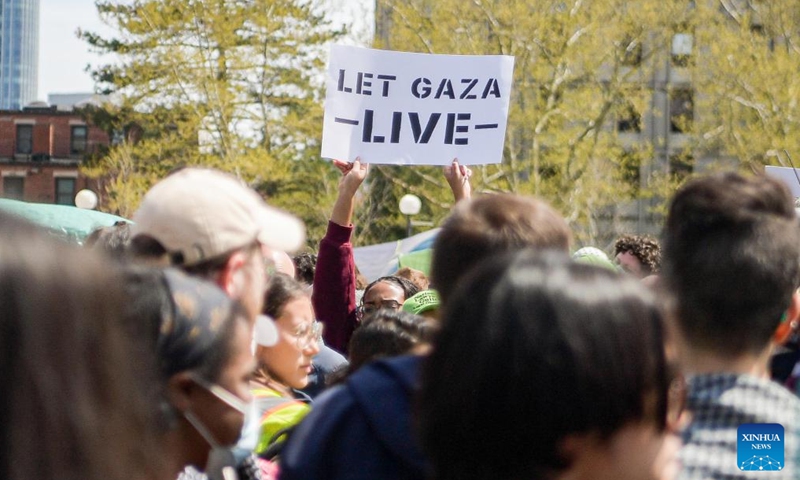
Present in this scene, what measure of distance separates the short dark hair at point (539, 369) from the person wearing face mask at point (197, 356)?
1.27 ft

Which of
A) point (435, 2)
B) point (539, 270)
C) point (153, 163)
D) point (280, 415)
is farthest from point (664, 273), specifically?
point (153, 163)

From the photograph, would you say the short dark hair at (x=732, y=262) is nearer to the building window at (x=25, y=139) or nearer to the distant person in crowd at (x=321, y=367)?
the distant person in crowd at (x=321, y=367)

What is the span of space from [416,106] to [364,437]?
14.6 feet

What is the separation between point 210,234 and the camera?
214cm

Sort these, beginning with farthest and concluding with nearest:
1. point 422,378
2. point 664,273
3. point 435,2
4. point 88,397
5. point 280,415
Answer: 1. point 435,2
2. point 280,415
3. point 664,273
4. point 422,378
5. point 88,397

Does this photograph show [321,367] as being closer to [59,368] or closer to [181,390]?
[181,390]

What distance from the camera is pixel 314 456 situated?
1814 mm

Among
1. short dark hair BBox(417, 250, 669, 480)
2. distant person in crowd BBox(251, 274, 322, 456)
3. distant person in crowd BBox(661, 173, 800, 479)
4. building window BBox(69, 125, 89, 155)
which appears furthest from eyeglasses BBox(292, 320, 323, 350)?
building window BBox(69, 125, 89, 155)

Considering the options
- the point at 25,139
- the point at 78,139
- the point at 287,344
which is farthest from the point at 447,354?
the point at 25,139

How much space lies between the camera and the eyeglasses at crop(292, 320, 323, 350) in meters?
3.87

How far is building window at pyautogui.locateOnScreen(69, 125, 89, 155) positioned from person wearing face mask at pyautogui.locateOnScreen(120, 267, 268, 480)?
73263 millimetres

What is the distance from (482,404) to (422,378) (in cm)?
13

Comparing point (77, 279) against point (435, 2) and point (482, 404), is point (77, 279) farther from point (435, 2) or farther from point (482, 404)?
point (435, 2)

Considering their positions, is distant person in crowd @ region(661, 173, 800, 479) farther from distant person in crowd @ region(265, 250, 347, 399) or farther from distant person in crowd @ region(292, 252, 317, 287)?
distant person in crowd @ region(292, 252, 317, 287)
